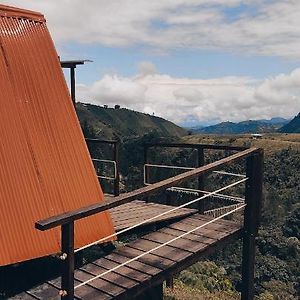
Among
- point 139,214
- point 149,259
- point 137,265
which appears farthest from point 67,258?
point 139,214

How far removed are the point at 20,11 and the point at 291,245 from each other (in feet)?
141

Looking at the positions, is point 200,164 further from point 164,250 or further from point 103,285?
point 103,285

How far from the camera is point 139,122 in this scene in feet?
608

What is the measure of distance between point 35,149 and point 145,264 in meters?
1.99

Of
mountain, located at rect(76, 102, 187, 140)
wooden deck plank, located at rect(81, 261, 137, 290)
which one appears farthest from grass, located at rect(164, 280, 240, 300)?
mountain, located at rect(76, 102, 187, 140)

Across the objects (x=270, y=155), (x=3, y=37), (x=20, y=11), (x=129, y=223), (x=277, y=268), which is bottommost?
(x=277, y=268)

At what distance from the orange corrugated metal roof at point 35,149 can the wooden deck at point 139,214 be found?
2.39 ft

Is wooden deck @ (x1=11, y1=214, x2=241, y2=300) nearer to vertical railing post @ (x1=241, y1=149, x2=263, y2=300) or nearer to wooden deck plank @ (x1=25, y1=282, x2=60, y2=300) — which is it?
wooden deck plank @ (x1=25, y1=282, x2=60, y2=300)

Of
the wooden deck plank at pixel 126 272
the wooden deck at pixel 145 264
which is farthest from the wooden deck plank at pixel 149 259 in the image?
the wooden deck plank at pixel 126 272

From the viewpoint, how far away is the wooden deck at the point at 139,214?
6766mm

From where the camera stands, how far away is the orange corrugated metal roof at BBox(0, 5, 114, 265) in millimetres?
5129

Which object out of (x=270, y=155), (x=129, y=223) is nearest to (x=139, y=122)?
(x=270, y=155)

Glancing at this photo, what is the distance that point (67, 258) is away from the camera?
3799mm

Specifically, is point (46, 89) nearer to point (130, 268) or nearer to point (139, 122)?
point (130, 268)
